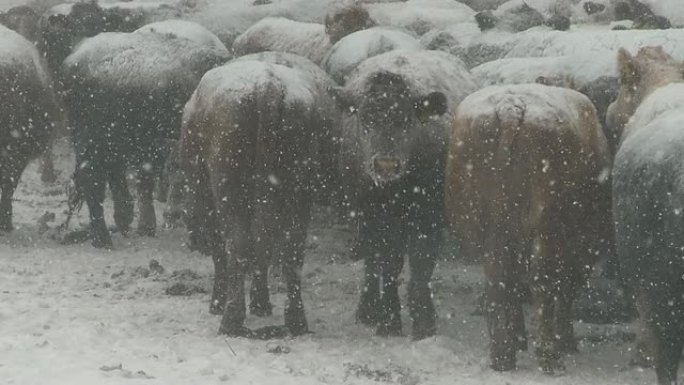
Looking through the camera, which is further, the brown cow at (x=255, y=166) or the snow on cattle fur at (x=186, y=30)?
the snow on cattle fur at (x=186, y=30)

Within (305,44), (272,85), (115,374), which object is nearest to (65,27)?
(305,44)

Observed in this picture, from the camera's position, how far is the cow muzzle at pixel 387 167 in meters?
8.18

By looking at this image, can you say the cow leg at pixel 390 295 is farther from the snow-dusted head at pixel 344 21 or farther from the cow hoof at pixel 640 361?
the snow-dusted head at pixel 344 21

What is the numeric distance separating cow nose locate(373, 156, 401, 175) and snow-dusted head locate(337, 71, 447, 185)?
1cm

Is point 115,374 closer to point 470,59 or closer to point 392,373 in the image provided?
point 392,373

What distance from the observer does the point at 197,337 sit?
8.23 metres

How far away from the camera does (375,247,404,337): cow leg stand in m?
8.70

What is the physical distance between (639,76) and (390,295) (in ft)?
8.47

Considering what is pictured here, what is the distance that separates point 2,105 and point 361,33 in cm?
394

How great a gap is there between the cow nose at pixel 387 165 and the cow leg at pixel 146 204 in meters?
5.04

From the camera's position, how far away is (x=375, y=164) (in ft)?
26.9

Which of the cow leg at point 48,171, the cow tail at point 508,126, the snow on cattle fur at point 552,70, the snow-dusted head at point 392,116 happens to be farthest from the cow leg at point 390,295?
the cow leg at point 48,171

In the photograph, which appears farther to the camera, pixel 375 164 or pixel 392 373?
pixel 375 164

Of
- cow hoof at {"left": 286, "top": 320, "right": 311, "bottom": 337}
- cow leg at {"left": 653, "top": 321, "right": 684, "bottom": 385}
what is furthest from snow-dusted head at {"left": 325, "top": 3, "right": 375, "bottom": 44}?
cow leg at {"left": 653, "top": 321, "right": 684, "bottom": 385}
